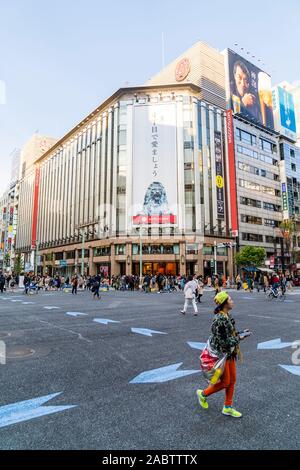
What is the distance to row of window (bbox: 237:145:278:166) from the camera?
204 feet

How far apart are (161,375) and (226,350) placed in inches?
75.2

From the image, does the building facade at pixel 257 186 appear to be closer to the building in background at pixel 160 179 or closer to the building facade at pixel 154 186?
the building in background at pixel 160 179

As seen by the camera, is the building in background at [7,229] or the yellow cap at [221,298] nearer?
the yellow cap at [221,298]

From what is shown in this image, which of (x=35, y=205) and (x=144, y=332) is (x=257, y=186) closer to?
(x=144, y=332)

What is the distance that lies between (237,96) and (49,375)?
71340 mm

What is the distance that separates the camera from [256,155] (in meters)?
65.1

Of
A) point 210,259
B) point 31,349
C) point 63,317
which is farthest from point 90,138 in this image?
point 31,349

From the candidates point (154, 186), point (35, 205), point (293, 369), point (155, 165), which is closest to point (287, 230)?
point (154, 186)

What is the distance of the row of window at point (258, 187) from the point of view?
60.5 metres

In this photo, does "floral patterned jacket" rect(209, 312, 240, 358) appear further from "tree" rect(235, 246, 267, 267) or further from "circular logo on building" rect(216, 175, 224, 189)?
"circular logo on building" rect(216, 175, 224, 189)

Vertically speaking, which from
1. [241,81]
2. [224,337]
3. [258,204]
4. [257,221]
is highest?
[241,81]

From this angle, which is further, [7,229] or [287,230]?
[7,229]

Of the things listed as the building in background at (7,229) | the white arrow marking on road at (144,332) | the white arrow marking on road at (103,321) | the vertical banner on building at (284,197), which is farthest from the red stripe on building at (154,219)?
the building in background at (7,229)

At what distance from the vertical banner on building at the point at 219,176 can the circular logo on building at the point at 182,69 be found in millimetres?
15602
